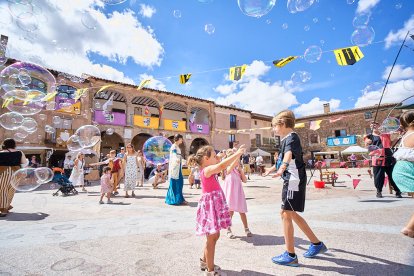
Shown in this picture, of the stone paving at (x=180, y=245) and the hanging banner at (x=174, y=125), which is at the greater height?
the hanging banner at (x=174, y=125)

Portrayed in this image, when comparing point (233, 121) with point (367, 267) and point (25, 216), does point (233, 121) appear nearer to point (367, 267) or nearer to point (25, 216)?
point (25, 216)

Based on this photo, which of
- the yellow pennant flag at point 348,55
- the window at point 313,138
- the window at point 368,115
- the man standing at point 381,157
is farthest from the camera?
the window at point 313,138

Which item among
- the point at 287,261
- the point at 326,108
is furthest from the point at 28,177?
the point at 326,108

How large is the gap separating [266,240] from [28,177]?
201 inches

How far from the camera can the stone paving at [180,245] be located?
221cm

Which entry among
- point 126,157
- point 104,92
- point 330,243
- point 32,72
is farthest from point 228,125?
point 330,243

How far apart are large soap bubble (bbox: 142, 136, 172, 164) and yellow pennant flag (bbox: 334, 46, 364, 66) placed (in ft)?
19.5

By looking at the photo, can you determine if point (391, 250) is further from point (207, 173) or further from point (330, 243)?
point (207, 173)

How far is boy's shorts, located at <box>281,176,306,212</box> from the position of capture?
90.1 inches

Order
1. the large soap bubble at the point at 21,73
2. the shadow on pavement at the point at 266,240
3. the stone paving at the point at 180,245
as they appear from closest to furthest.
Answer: the stone paving at the point at 180,245, the shadow on pavement at the point at 266,240, the large soap bubble at the point at 21,73

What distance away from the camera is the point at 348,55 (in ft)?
23.3

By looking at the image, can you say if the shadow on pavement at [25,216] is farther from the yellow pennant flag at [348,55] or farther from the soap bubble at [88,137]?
the yellow pennant flag at [348,55]

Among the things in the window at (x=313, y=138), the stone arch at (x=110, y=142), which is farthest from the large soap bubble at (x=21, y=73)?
the window at (x=313, y=138)

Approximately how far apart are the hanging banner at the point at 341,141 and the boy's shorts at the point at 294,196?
1362 inches
